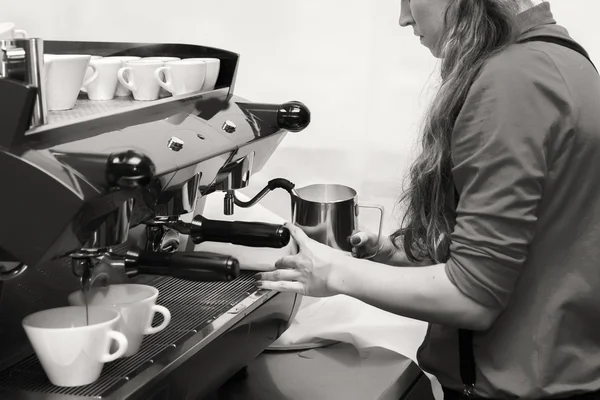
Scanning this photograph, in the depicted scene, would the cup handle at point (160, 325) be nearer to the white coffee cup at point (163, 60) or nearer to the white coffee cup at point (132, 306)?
the white coffee cup at point (132, 306)

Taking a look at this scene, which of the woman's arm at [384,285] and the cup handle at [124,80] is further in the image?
the cup handle at [124,80]

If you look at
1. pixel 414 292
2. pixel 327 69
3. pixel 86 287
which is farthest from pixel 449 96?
pixel 327 69

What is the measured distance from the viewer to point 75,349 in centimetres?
76

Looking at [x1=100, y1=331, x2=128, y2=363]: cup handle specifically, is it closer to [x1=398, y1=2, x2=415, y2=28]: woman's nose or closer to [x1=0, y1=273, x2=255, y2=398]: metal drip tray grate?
[x1=0, y1=273, x2=255, y2=398]: metal drip tray grate

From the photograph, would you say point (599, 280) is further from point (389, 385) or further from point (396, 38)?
point (396, 38)

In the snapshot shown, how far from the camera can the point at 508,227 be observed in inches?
33.1

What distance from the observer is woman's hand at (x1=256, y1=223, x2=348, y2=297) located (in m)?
0.93

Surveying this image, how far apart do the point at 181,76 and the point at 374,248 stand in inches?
13.8

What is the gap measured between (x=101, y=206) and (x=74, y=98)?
0.26 m

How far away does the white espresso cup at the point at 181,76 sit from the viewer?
104 cm

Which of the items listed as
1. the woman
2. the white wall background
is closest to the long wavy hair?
the woman

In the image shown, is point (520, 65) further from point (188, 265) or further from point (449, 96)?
point (188, 265)

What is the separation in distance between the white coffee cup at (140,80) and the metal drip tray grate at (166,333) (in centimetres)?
25

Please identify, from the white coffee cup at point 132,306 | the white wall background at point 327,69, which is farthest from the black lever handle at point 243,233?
the white wall background at point 327,69
